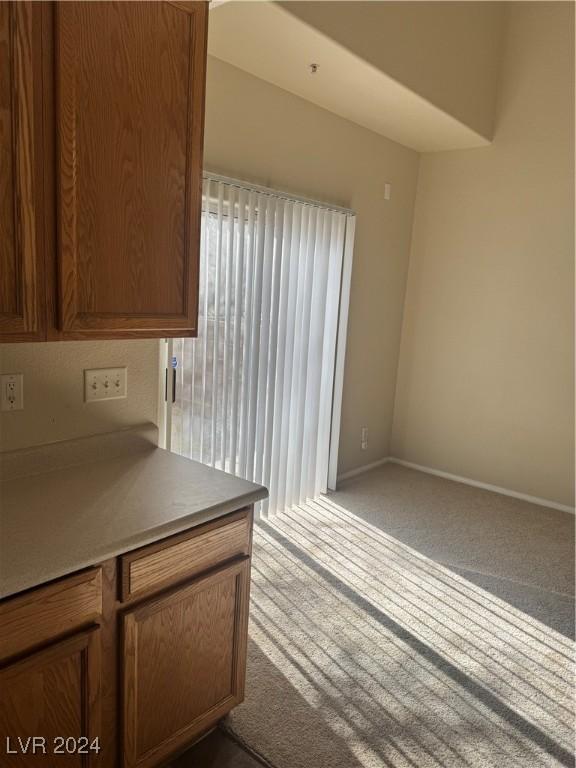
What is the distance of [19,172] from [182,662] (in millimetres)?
1391

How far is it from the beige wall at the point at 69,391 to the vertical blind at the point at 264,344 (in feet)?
2.30

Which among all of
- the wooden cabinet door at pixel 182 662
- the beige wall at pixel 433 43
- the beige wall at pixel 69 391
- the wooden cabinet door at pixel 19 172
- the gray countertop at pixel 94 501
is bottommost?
the wooden cabinet door at pixel 182 662

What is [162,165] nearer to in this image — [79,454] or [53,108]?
[53,108]

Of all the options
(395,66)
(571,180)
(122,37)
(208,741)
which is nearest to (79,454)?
(208,741)

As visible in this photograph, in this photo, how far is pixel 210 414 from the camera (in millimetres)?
3021

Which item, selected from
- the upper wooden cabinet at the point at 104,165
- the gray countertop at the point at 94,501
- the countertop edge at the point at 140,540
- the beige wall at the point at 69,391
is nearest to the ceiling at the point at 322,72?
the upper wooden cabinet at the point at 104,165

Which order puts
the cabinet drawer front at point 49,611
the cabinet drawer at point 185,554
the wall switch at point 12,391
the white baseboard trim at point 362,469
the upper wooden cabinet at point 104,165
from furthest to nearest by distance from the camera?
the white baseboard trim at point 362,469, the wall switch at point 12,391, the cabinet drawer at point 185,554, the upper wooden cabinet at point 104,165, the cabinet drawer front at point 49,611

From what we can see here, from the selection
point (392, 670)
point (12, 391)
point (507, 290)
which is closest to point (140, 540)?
point (12, 391)

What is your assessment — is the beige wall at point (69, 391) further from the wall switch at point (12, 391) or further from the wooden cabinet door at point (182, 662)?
the wooden cabinet door at point (182, 662)

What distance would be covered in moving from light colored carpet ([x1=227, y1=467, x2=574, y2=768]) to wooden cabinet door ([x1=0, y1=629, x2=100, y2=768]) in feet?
2.22

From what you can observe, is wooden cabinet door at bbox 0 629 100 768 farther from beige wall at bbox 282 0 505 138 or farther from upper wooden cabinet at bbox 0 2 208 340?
beige wall at bbox 282 0 505 138

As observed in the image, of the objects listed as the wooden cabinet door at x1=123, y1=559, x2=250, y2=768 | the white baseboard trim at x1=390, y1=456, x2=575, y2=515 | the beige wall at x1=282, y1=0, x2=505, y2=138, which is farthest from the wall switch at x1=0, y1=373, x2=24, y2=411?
the white baseboard trim at x1=390, y1=456, x2=575, y2=515

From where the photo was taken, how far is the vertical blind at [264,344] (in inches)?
114

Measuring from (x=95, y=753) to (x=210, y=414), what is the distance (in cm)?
176
